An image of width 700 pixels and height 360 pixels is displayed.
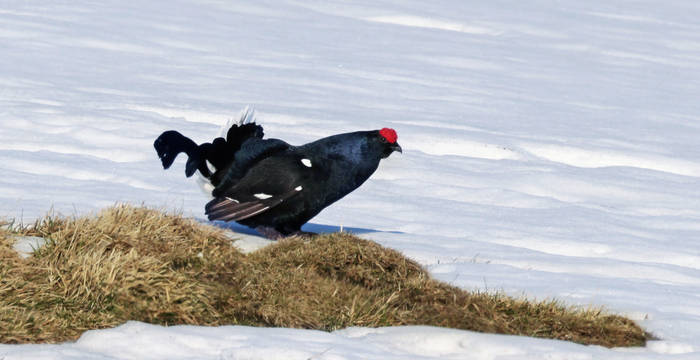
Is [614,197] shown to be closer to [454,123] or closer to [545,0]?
[454,123]

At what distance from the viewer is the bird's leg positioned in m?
7.50

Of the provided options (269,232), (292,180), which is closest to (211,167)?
(269,232)

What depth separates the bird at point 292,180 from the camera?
7.41 meters

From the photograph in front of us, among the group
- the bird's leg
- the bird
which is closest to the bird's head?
the bird

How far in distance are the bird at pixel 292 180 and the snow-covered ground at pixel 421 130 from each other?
2.16 feet

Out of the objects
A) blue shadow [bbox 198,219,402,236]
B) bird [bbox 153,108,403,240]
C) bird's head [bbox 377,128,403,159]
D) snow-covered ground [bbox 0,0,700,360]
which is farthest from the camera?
blue shadow [bbox 198,219,402,236]

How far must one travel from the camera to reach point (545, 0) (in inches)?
1209

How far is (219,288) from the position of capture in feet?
18.1

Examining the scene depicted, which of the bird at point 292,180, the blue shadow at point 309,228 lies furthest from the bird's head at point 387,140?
the blue shadow at point 309,228

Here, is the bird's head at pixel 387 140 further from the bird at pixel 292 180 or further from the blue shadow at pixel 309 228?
the blue shadow at pixel 309 228

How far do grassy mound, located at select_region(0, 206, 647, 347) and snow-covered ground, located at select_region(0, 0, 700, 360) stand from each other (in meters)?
0.17

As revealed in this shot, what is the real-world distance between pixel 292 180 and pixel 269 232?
45cm

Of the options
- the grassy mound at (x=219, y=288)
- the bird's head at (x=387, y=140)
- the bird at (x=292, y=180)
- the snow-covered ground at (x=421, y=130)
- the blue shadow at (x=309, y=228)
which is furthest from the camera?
the blue shadow at (x=309, y=228)

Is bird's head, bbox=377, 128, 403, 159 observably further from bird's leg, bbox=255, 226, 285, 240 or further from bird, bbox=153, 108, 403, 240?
bird's leg, bbox=255, 226, 285, 240
